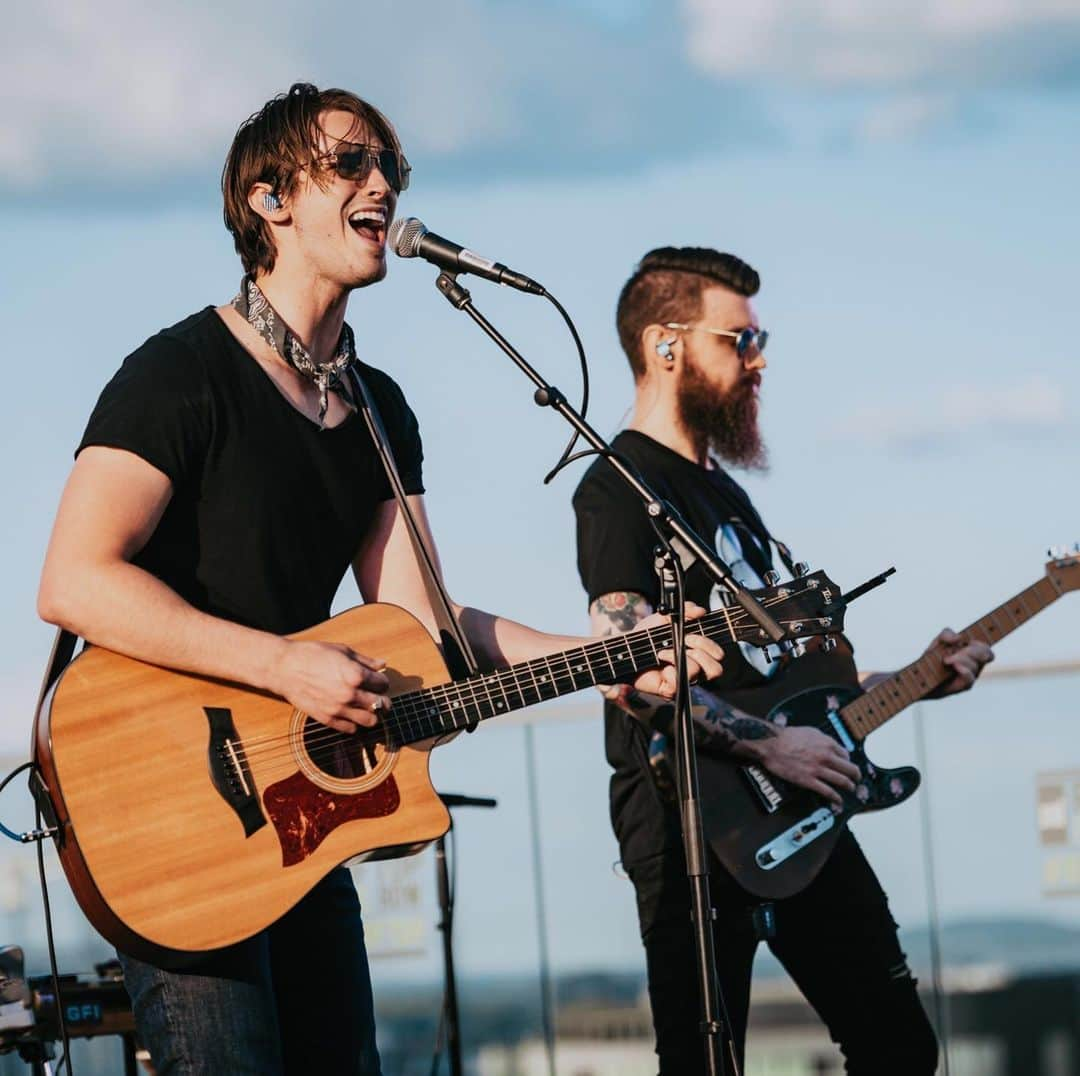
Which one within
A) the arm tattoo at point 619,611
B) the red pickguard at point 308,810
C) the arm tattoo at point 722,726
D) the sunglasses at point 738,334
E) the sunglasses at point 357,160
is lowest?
the red pickguard at point 308,810

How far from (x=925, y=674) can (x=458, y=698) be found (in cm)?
198

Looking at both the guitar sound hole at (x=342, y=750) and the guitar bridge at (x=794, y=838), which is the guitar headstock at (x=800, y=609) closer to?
the guitar sound hole at (x=342, y=750)

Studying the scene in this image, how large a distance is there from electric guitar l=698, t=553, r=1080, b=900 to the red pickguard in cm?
122

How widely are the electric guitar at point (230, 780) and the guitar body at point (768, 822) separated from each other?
98 centimetres

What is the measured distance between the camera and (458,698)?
3607 millimetres

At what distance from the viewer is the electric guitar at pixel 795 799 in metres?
4.47

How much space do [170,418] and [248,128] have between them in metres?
0.80

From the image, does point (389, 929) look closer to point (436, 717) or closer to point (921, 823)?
point (921, 823)

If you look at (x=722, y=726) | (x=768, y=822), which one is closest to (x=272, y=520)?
(x=722, y=726)

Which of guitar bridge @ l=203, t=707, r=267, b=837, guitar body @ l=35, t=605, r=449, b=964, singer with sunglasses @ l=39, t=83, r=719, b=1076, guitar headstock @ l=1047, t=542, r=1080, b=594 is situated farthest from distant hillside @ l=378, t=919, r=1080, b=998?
guitar bridge @ l=203, t=707, r=267, b=837

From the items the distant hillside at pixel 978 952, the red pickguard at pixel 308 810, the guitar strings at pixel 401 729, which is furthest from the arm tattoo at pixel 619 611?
the distant hillside at pixel 978 952

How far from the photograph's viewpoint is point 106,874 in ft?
10.5

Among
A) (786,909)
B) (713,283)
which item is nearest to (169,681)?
(786,909)

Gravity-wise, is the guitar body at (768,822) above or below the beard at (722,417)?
below
